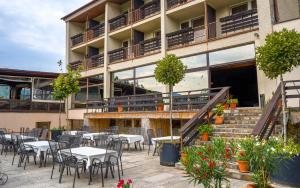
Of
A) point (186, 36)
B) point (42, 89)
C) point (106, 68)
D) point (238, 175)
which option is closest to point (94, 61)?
point (106, 68)

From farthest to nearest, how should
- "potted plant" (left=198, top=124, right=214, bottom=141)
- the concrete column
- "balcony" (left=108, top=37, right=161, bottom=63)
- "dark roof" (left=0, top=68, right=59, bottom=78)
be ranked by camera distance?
1. the concrete column
2. "dark roof" (left=0, top=68, right=59, bottom=78)
3. "balcony" (left=108, top=37, right=161, bottom=63)
4. "potted plant" (left=198, top=124, right=214, bottom=141)

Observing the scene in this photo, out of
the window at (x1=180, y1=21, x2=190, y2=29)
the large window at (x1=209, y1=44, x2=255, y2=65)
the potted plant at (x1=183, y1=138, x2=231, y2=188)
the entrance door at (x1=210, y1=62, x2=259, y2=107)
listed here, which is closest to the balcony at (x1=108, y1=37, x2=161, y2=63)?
the window at (x1=180, y1=21, x2=190, y2=29)

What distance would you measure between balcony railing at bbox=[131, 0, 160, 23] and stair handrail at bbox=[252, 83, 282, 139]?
38.2ft

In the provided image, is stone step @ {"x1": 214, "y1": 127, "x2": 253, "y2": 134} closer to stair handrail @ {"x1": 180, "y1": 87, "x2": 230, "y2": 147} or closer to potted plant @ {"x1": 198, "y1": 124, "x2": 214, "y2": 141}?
potted plant @ {"x1": 198, "y1": 124, "x2": 214, "y2": 141}

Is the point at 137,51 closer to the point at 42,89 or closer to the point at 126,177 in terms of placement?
the point at 42,89

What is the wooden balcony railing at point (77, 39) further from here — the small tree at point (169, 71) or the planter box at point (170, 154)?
the planter box at point (170, 154)

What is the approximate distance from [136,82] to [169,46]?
3.81m

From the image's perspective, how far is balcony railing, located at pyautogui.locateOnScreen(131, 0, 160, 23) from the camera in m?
17.8

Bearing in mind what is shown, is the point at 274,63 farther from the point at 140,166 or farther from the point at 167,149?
the point at 140,166

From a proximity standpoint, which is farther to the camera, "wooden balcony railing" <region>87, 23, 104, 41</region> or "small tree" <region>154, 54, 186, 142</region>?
"wooden balcony railing" <region>87, 23, 104, 41</region>

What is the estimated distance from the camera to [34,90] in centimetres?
2119

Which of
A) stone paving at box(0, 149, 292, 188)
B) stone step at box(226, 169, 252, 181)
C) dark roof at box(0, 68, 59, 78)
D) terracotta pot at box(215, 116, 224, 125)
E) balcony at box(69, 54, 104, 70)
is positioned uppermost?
balcony at box(69, 54, 104, 70)

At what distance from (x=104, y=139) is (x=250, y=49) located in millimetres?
8245

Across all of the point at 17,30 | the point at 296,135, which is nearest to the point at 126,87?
the point at 296,135
